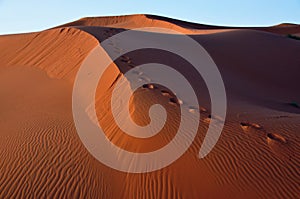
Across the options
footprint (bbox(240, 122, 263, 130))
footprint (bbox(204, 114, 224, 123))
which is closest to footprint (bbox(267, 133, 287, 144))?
footprint (bbox(240, 122, 263, 130))

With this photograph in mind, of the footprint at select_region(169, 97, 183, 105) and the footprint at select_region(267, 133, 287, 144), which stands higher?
the footprint at select_region(267, 133, 287, 144)

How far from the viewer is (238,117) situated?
6719mm

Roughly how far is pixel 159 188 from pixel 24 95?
6999 mm

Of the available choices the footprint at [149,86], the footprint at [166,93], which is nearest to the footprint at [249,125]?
the footprint at [166,93]

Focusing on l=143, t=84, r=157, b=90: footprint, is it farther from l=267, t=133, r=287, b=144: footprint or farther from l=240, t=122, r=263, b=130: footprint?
l=267, t=133, r=287, b=144: footprint

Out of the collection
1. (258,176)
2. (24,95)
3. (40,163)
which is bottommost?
(24,95)

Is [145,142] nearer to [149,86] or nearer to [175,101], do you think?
[175,101]

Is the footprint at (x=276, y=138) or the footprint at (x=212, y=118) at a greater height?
the footprint at (x=276, y=138)

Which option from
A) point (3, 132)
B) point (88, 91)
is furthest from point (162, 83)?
point (3, 132)

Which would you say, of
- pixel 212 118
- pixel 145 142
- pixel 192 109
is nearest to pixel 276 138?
pixel 212 118

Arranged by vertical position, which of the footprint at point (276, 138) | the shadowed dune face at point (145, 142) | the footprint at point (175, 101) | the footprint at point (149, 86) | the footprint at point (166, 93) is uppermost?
the footprint at point (276, 138)

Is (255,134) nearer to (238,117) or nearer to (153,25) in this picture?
(238,117)

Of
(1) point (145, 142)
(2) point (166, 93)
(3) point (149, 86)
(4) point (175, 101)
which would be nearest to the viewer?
(1) point (145, 142)

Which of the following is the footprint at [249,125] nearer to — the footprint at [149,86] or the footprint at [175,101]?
the footprint at [175,101]
